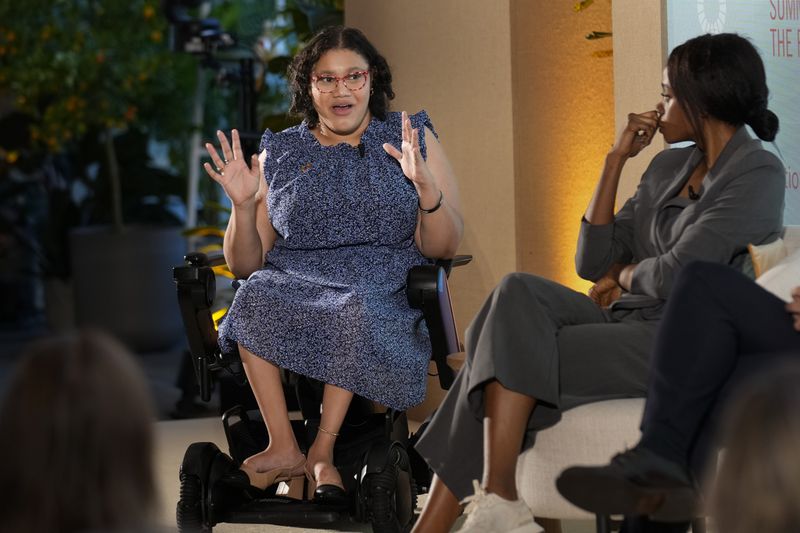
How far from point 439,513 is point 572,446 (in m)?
0.29

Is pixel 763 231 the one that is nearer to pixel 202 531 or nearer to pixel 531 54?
pixel 202 531

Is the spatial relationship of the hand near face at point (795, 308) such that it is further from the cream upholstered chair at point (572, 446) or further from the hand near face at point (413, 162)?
the hand near face at point (413, 162)

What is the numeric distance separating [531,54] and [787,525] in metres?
3.03

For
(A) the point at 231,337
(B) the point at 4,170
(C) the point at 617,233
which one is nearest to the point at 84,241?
(B) the point at 4,170

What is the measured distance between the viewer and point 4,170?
7742mm

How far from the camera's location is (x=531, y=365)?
2332 mm

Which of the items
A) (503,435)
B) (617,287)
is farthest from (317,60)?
(503,435)

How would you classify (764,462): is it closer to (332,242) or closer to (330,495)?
(330,495)

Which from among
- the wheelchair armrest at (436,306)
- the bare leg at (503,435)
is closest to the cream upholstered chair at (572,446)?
the bare leg at (503,435)

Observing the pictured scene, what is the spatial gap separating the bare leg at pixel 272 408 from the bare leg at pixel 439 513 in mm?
654

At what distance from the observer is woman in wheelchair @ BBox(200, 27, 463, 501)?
2914mm

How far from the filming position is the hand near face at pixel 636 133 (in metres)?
2.82

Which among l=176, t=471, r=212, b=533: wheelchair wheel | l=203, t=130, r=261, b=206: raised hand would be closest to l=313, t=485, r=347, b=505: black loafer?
l=176, t=471, r=212, b=533: wheelchair wheel

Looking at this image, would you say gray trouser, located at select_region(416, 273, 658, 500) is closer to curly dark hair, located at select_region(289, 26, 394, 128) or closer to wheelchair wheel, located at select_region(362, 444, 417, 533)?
wheelchair wheel, located at select_region(362, 444, 417, 533)
